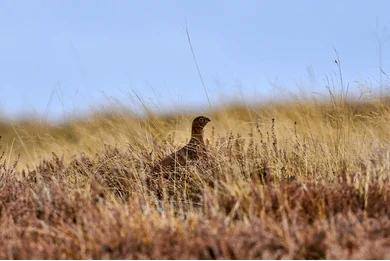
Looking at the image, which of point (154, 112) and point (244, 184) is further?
point (154, 112)

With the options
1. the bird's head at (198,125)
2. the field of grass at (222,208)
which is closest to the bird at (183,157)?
the bird's head at (198,125)

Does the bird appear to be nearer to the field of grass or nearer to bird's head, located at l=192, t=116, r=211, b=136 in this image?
bird's head, located at l=192, t=116, r=211, b=136

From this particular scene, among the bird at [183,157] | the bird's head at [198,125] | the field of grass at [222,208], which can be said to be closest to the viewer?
the field of grass at [222,208]

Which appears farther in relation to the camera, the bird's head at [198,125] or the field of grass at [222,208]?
the bird's head at [198,125]

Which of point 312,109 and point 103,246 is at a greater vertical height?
point 312,109

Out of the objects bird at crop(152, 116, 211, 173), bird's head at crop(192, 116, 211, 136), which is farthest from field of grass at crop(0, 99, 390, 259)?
bird's head at crop(192, 116, 211, 136)

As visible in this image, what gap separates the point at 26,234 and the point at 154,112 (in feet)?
20.4

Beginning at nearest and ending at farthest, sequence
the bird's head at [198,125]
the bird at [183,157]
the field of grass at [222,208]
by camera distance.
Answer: the field of grass at [222,208], the bird at [183,157], the bird's head at [198,125]

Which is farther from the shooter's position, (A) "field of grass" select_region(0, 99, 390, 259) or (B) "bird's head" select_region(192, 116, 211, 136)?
(B) "bird's head" select_region(192, 116, 211, 136)

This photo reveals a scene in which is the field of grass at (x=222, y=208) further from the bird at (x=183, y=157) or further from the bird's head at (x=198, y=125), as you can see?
the bird's head at (x=198, y=125)

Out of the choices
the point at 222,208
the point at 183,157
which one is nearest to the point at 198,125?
the point at 183,157

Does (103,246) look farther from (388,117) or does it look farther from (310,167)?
(388,117)

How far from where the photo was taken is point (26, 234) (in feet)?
15.8

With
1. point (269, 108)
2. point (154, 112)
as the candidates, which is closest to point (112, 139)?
point (154, 112)
